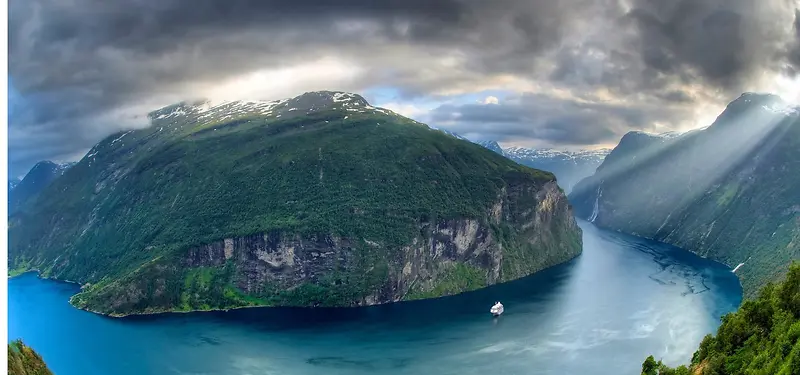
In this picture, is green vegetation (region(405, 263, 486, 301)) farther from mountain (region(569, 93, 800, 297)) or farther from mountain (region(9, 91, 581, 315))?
mountain (region(569, 93, 800, 297))

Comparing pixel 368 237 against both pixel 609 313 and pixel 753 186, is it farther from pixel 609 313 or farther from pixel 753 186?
pixel 753 186

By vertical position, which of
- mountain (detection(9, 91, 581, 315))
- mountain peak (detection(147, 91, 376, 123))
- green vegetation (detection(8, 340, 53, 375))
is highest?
mountain peak (detection(147, 91, 376, 123))

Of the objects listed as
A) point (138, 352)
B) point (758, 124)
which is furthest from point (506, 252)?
point (758, 124)

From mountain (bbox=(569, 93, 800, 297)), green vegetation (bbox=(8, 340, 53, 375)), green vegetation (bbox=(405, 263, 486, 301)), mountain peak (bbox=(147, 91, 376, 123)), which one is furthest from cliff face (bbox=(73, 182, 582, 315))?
green vegetation (bbox=(8, 340, 53, 375))

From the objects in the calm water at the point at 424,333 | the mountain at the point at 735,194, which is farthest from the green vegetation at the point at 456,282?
the mountain at the point at 735,194

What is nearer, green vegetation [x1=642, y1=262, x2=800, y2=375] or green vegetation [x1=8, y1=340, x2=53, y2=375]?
green vegetation [x1=642, y1=262, x2=800, y2=375]
